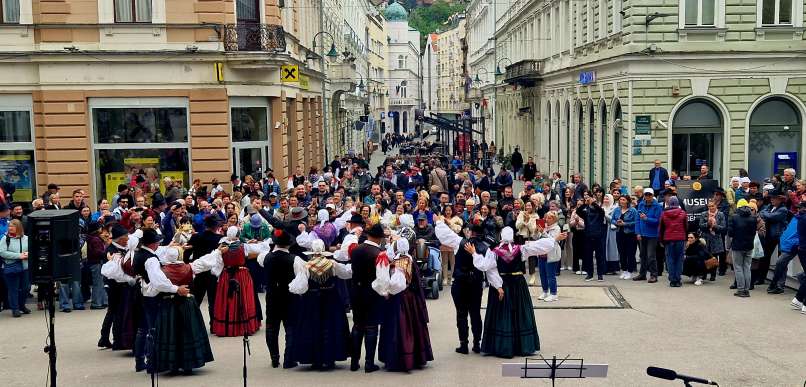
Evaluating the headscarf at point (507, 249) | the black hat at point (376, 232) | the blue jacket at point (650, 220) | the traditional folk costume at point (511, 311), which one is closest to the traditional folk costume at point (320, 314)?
the black hat at point (376, 232)

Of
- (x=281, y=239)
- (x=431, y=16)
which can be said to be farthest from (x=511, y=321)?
(x=431, y=16)

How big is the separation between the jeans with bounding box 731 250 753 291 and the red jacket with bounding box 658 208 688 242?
3.57 ft

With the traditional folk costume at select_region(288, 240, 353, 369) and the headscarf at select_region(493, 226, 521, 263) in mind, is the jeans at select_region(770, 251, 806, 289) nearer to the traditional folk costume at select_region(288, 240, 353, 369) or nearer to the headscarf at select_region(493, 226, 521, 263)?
the headscarf at select_region(493, 226, 521, 263)

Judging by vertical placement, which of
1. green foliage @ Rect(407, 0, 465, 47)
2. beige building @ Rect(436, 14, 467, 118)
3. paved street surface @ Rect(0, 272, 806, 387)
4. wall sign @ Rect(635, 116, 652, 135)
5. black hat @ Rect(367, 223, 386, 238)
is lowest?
paved street surface @ Rect(0, 272, 806, 387)

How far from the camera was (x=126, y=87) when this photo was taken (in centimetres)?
2394

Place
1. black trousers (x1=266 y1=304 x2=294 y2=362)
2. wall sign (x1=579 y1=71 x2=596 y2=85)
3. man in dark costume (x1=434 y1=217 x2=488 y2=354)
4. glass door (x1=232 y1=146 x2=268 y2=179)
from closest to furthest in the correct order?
black trousers (x1=266 y1=304 x2=294 y2=362) → man in dark costume (x1=434 y1=217 x2=488 y2=354) → glass door (x1=232 y1=146 x2=268 y2=179) → wall sign (x1=579 y1=71 x2=596 y2=85)

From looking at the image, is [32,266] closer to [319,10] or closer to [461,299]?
[461,299]

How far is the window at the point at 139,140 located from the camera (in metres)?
24.2

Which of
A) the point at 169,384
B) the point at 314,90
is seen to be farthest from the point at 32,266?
the point at 314,90

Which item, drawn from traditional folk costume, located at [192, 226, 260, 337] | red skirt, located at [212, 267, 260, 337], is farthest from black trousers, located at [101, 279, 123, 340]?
A: red skirt, located at [212, 267, 260, 337]

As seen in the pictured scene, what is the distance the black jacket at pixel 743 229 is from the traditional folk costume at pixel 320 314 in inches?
288

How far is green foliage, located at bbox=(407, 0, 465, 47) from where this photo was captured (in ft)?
521

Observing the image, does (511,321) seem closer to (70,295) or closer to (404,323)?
(404,323)

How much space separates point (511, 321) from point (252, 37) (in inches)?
565
